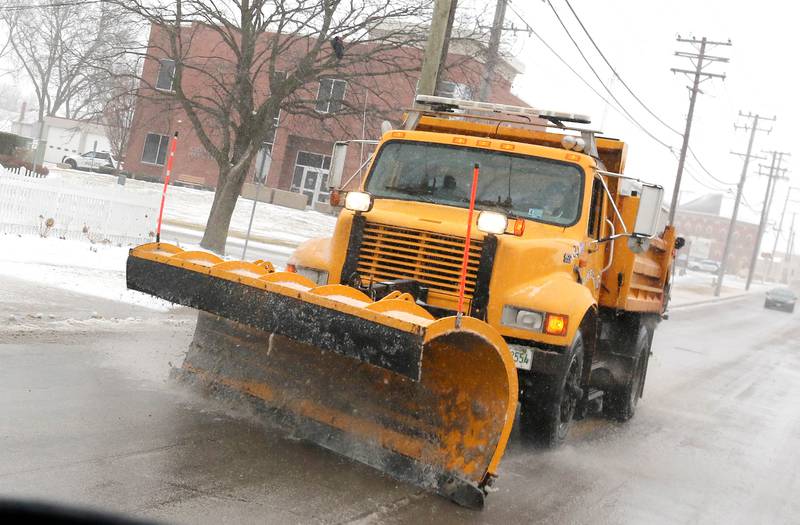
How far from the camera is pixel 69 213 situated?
1869cm

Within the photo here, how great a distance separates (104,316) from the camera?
1126 cm

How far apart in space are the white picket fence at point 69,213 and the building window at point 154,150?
31.4 meters

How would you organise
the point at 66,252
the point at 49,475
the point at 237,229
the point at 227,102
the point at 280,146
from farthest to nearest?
the point at 280,146 → the point at 237,229 → the point at 227,102 → the point at 66,252 → the point at 49,475

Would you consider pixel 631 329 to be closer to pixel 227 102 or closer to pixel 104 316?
pixel 104 316

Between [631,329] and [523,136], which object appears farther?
[631,329]

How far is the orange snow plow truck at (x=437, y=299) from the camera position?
5773 mm

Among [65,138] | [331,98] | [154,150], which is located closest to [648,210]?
[331,98]

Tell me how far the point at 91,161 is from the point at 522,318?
174 ft

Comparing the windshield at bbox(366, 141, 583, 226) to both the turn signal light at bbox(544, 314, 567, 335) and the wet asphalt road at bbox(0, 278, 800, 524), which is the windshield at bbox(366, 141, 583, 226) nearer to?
the turn signal light at bbox(544, 314, 567, 335)

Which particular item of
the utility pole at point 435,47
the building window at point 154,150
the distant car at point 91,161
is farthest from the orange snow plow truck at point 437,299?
the distant car at point 91,161

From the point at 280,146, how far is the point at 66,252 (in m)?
34.4

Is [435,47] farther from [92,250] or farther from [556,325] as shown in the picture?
[556,325]

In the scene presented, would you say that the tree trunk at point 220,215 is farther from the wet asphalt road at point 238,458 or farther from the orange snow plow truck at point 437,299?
the orange snow plow truck at point 437,299

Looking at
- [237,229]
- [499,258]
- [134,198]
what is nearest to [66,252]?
[134,198]
